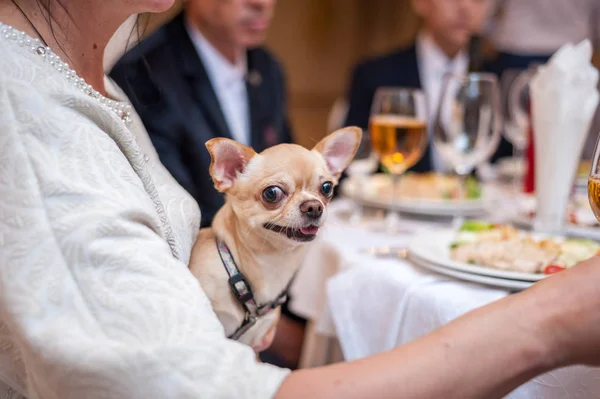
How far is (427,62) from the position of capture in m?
2.97

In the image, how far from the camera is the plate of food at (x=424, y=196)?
1480 millimetres

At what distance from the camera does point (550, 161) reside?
45.9 inches

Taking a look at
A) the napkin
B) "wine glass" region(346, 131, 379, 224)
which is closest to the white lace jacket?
the napkin

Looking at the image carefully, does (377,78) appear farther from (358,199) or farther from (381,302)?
(381,302)

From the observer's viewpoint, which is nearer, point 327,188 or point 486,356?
point 486,356

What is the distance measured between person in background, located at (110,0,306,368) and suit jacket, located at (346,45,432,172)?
558 millimetres

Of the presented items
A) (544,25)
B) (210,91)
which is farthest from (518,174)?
(544,25)

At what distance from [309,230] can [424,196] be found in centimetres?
101

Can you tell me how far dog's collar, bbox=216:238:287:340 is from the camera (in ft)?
2.23

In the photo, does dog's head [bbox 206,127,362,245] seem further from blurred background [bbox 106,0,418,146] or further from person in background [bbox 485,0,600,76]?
blurred background [bbox 106,0,418,146]

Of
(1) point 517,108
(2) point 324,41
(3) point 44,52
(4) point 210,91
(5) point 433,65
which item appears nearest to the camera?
(3) point 44,52

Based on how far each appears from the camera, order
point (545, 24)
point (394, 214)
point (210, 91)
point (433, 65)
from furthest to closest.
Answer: point (545, 24) < point (433, 65) < point (210, 91) < point (394, 214)

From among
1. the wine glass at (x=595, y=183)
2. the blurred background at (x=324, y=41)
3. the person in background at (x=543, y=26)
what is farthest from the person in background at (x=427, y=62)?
the blurred background at (x=324, y=41)

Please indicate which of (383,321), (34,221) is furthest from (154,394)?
(383,321)
